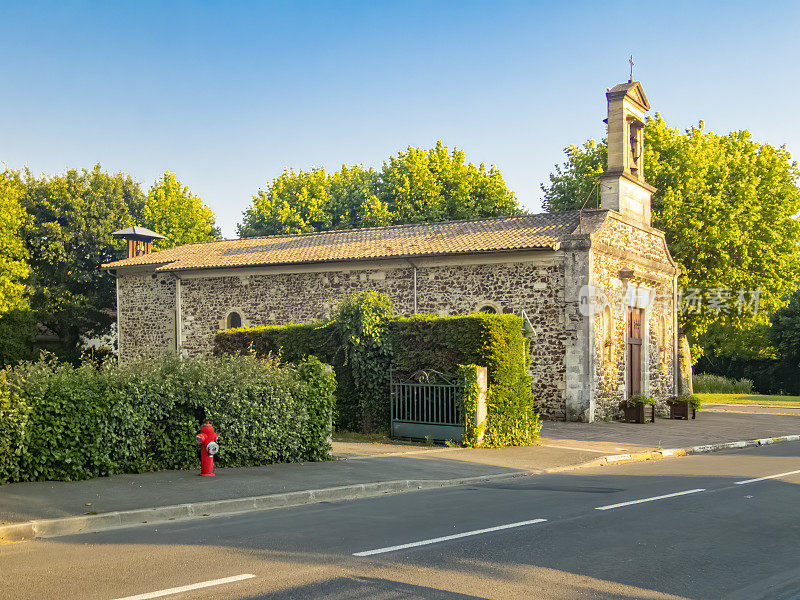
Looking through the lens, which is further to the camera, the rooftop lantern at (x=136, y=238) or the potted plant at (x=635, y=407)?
the rooftop lantern at (x=136, y=238)

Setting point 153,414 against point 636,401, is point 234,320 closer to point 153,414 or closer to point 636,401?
point 636,401

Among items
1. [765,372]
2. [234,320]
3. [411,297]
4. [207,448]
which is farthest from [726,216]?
[207,448]

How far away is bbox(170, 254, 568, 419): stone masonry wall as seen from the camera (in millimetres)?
24734

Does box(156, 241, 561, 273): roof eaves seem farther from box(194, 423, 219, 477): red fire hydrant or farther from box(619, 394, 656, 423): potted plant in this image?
box(194, 423, 219, 477): red fire hydrant

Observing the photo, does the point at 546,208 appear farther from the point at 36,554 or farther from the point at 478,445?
the point at 36,554

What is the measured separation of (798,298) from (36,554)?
174 feet

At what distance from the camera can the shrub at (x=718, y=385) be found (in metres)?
51.2

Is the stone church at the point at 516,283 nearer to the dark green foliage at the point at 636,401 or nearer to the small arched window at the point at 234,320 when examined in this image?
the small arched window at the point at 234,320

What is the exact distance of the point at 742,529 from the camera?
8672 millimetres

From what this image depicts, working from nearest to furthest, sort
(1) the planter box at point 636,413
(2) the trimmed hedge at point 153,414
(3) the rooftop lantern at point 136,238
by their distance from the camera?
(2) the trimmed hedge at point 153,414 < (1) the planter box at point 636,413 < (3) the rooftop lantern at point 136,238

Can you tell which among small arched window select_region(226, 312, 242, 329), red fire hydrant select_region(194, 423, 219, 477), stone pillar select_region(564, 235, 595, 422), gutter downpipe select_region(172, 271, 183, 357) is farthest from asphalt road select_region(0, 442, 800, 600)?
gutter downpipe select_region(172, 271, 183, 357)

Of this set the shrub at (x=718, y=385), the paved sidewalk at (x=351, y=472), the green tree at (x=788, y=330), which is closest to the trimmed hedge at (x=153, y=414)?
the paved sidewalk at (x=351, y=472)

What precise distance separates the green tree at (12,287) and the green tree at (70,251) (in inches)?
41.8

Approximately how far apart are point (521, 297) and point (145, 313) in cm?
1566
